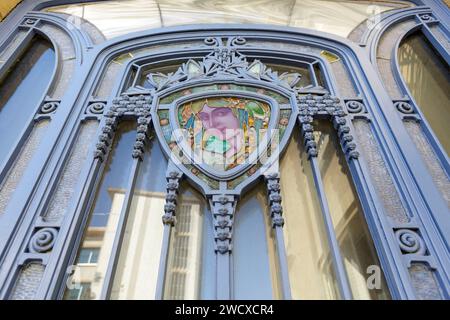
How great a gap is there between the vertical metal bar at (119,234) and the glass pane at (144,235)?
5cm

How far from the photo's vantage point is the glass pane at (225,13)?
5.89 m

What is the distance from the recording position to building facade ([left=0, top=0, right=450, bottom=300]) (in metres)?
3.11

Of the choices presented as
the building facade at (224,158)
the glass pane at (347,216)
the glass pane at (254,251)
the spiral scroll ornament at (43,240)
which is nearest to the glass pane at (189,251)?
the building facade at (224,158)

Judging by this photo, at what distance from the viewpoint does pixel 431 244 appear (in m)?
3.16

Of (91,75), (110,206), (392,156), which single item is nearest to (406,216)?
(392,156)

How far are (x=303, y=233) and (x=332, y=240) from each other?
0.91ft

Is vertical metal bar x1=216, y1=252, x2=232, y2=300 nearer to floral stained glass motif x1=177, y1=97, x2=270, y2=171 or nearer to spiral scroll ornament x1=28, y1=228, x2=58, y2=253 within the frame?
floral stained glass motif x1=177, y1=97, x2=270, y2=171

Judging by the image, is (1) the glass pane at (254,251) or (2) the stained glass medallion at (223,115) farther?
(2) the stained glass medallion at (223,115)

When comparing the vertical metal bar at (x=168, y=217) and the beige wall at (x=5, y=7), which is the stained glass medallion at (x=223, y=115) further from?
the beige wall at (x=5, y=7)

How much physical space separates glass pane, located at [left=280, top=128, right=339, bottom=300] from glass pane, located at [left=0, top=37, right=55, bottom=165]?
2881mm

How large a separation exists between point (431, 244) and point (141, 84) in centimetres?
382

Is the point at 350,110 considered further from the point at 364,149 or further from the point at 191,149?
the point at 191,149

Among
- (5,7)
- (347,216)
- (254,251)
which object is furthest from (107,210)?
(5,7)

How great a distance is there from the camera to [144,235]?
3426 millimetres
